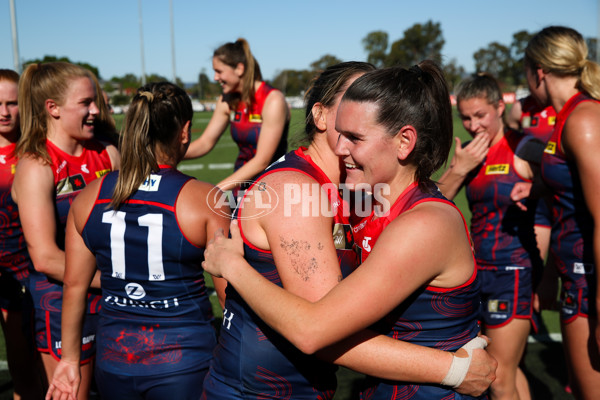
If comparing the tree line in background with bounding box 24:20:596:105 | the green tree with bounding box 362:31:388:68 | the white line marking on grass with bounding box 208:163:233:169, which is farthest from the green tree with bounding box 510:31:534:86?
the white line marking on grass with bounding box 208:163:233:169

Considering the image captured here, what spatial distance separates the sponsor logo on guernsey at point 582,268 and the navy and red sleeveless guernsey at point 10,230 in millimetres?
3458

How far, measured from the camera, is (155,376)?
7.44ft

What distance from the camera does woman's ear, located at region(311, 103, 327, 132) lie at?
206cm

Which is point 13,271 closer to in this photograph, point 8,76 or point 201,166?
point 8,76

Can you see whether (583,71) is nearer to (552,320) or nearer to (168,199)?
(168,199)

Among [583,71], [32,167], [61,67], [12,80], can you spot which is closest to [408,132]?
[583,71]

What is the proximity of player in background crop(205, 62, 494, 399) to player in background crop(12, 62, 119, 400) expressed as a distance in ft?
4.72

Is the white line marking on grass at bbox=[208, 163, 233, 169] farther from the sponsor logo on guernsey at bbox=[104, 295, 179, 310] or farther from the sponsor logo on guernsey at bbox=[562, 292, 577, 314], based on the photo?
the sponsor logo on guernsey at bbox=[104, 295, 179, 310]

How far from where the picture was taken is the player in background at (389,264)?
1.53 metres

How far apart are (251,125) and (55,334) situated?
114 inches

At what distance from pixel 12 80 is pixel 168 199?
2.11m

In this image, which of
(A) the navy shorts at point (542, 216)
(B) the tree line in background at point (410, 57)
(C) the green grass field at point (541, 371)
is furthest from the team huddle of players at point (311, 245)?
(B) the tree line in background at point (410, 57)

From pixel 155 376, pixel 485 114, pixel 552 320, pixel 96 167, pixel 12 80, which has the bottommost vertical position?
pixel 552 320

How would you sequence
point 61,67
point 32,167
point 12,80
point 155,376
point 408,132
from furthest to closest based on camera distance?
point 12,80, point 61,67, point 32,167, point 155,376, point 408,132
